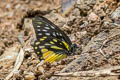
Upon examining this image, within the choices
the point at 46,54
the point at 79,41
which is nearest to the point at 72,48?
the point at 79,41

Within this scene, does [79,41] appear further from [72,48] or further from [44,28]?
[44,28]

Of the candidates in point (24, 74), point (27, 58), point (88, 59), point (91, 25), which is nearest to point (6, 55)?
point (27, 58)

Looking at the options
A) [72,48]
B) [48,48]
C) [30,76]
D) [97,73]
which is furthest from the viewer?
[48,48]

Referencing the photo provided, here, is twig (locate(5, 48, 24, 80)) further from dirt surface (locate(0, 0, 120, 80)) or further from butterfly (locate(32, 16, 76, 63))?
butterfly (locate(32, 16, 76, 63))

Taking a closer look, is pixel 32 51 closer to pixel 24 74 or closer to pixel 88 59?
pixel 24 74

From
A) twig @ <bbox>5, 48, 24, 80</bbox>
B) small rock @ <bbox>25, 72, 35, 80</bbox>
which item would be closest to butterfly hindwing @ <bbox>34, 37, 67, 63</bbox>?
twig @ <bbox>5, 48, 24, 80</bbox>

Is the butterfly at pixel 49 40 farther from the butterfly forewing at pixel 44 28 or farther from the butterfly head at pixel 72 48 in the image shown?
the butterfly head at pixel 72 48
